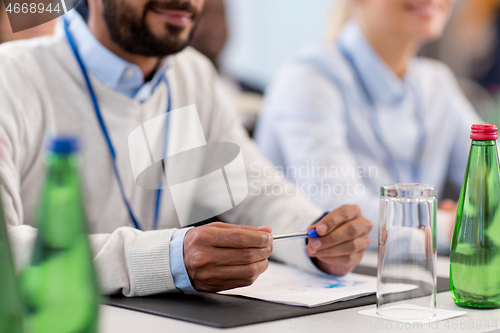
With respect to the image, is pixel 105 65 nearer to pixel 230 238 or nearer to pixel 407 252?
pixel 230 238

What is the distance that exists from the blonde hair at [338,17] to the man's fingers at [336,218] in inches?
47.5

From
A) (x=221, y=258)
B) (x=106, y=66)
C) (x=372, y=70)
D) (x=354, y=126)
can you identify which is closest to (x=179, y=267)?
(x=221, y=258)

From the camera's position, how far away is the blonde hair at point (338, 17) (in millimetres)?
1959

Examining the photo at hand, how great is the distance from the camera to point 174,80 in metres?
1.29

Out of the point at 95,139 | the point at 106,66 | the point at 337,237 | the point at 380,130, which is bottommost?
the point at 380,130

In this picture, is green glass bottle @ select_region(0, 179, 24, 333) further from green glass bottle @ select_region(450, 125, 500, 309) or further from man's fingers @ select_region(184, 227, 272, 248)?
green glass bottle @ select_region(450, 125, 500, 309)

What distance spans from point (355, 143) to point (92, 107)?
864 millimetres

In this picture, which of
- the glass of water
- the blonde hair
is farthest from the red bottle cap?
the blonde hair

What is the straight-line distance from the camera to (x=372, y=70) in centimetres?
171

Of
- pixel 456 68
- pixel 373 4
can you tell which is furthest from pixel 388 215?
pixel 456 68

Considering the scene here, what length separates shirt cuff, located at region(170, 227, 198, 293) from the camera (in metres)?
0.73

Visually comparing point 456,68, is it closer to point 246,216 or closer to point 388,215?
point 246,216

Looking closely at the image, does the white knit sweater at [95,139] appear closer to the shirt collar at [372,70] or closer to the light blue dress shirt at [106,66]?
the light blue dress shirt at [106,66]

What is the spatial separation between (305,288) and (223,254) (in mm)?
160
